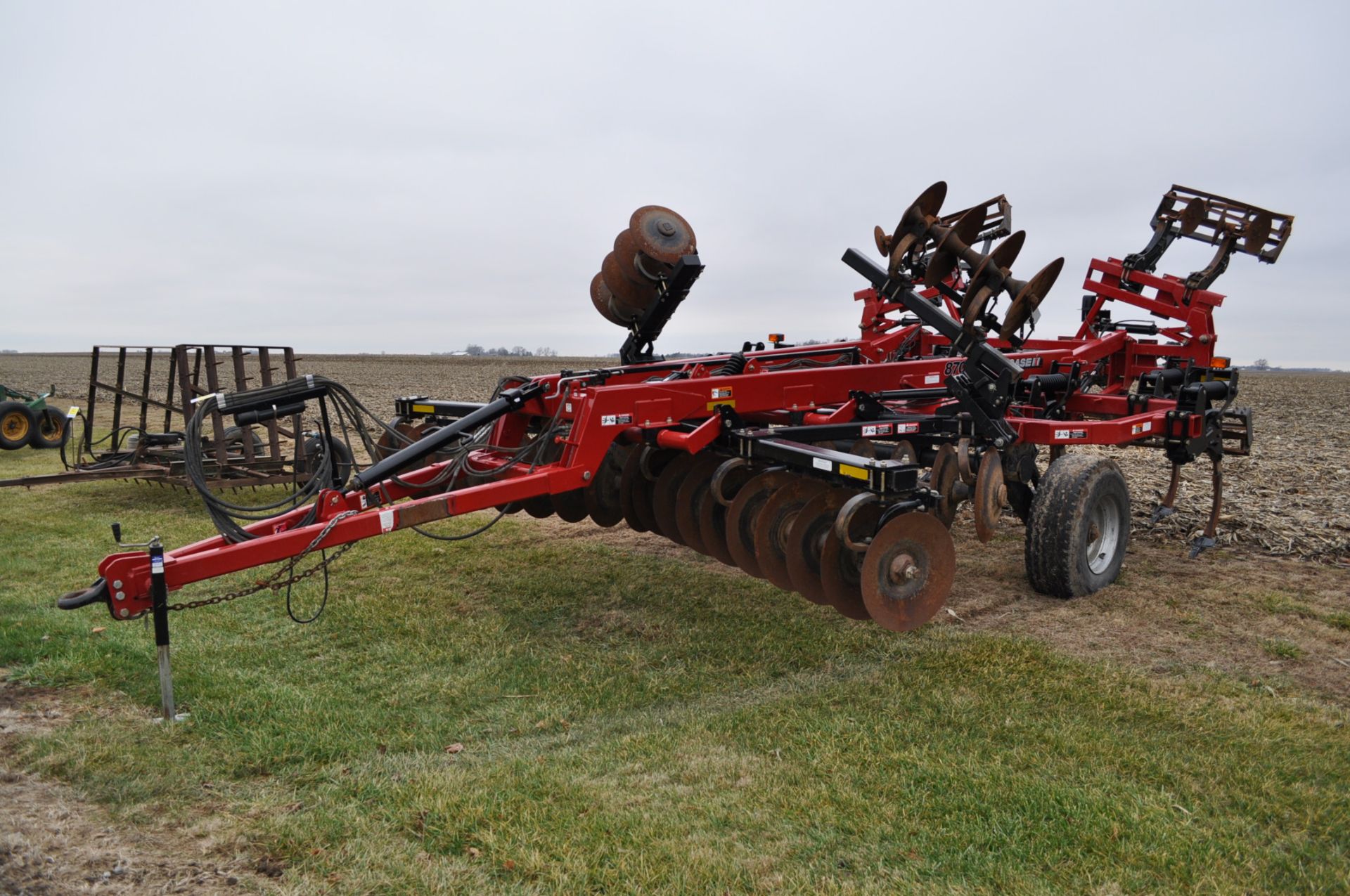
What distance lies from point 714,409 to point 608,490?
1193 millimetres

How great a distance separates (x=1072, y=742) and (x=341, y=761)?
319 cm

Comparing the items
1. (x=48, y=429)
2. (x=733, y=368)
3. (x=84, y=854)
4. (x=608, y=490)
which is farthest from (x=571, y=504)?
(x=48, y=429)

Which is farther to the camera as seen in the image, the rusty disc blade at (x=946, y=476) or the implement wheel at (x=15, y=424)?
the implement wheel at (x=15, y=424)

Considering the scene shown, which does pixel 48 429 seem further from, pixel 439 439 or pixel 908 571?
pixel 908 571

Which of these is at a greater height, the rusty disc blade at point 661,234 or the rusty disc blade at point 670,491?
the rusty disc blade at point 661,234

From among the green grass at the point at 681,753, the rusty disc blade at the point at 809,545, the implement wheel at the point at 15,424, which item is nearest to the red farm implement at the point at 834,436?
the rusty disc blade at the point at 809,545

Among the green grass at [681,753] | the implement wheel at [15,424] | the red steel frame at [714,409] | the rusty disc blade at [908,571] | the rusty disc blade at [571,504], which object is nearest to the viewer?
the green grass at [681,753]

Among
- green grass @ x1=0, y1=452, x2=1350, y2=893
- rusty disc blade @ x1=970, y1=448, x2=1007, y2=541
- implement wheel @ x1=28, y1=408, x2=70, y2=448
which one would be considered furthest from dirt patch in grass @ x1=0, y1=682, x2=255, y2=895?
implement wheel @ x1=28, y1=408, x2=70, y2=448

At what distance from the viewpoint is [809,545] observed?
191 inches

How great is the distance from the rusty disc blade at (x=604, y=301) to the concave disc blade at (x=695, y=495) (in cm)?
→ 175

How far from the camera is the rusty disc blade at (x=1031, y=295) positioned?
18.5 feet

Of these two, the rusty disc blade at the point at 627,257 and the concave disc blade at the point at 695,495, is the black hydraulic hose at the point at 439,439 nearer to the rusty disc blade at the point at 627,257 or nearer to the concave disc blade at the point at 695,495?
the concave disc blade at the point at 695,495

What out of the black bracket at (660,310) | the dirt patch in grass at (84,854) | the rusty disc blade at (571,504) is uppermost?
the black bracket at (660,310)

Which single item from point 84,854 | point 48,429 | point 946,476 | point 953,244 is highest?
point 953,244
